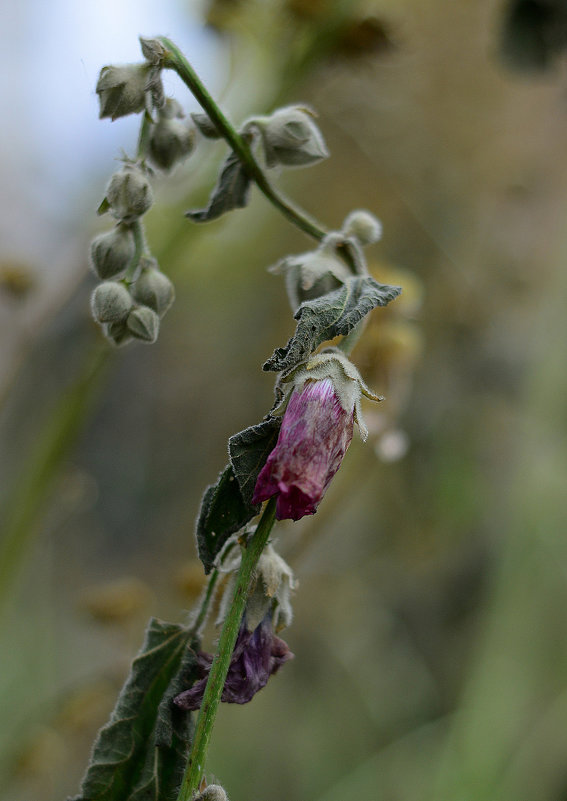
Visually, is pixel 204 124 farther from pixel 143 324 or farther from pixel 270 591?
pixel 270 591

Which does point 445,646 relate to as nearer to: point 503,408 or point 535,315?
point 503,408

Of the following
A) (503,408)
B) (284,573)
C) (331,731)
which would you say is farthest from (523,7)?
(331,731)

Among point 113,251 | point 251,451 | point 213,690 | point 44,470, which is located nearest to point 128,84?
point 113,251

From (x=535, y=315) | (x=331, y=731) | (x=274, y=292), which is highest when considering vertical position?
(x=274, y=292)

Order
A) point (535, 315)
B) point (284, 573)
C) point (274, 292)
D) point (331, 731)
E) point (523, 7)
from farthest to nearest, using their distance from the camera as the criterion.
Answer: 1. point (274, 292)
2. point (535, 315)
3. point (331, 731)
4. point (523, 7)
5. point (284, 573)

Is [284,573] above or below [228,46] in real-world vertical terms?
below

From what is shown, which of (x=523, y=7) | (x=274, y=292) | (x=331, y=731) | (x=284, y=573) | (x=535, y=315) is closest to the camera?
(x=284, y=573)

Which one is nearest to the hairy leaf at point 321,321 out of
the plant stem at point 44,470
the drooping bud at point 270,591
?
the drooping bud at point 270,591
